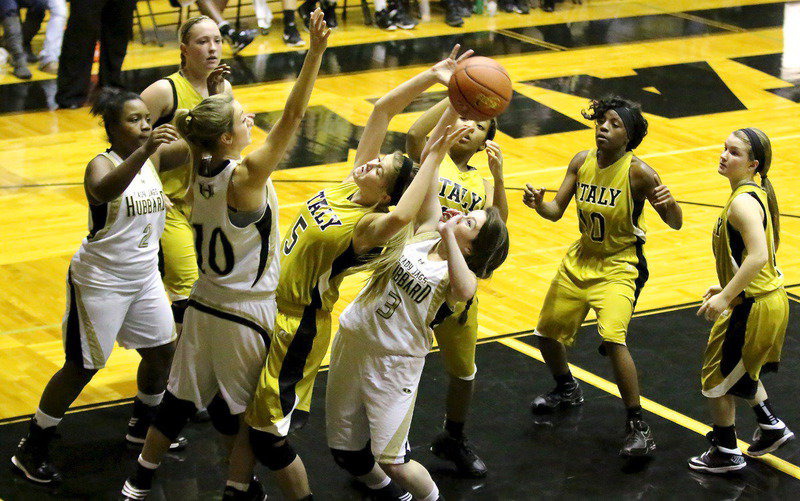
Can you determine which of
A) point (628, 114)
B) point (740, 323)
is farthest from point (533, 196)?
point (740, 323)

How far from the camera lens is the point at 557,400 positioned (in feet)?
18.7

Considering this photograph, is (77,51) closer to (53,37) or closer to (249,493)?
(53,37)

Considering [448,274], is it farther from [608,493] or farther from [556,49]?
[556,49]

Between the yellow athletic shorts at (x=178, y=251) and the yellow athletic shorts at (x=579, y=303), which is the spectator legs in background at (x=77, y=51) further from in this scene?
the yellow athletic shorts at (x=579, y=303)

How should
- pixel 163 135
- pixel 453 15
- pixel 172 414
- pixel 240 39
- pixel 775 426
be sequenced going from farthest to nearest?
1. pixel 453 15
2. pixel 240 39
3. pixel 775 426
4. pixel 172 414
5. pixel 163 135

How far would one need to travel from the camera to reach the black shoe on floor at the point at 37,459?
4.93 meters

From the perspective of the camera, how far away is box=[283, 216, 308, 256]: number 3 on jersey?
4422mm

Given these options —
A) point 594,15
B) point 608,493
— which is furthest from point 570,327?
point 594,15

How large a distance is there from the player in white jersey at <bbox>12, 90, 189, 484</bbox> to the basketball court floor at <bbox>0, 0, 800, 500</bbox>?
0.99 feet

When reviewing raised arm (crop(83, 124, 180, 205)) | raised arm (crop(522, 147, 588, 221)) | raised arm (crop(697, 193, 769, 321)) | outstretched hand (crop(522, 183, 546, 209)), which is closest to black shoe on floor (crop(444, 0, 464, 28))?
raised arm (crop(522, 147, 588, 221))

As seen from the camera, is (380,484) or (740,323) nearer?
(380,484)

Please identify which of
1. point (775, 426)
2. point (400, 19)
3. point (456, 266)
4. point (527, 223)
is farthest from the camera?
point (400, 19)

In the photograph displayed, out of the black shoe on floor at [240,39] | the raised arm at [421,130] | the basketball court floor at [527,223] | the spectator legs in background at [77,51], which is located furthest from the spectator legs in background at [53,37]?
the raised arm at [421,130]

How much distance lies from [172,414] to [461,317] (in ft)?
4.25
